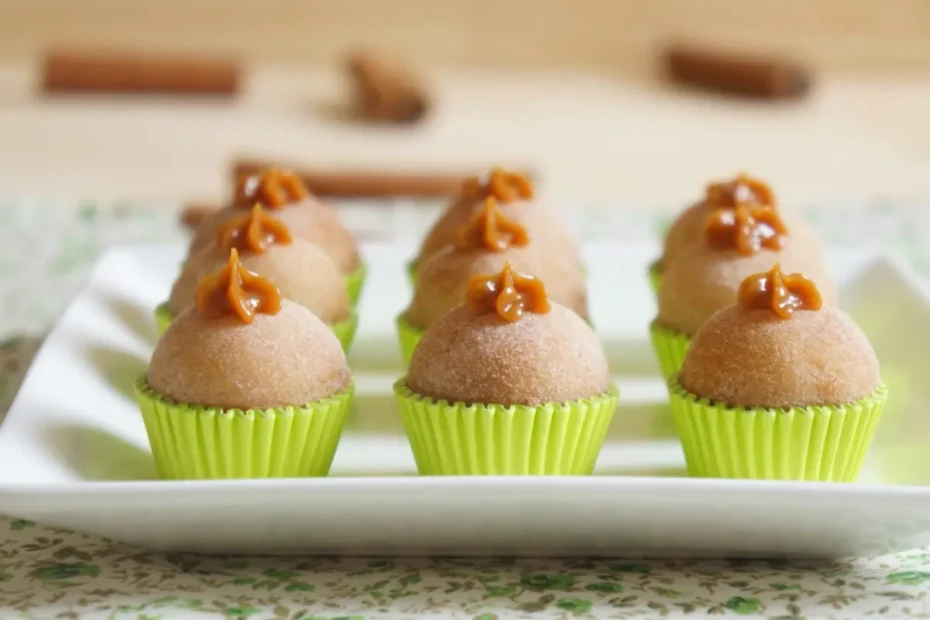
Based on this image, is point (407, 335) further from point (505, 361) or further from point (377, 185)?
point (377, 185)

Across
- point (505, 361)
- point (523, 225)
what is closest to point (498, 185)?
point (523, 225)

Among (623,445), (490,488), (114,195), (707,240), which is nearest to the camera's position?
(490,488)

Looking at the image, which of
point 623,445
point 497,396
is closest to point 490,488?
point 497,396

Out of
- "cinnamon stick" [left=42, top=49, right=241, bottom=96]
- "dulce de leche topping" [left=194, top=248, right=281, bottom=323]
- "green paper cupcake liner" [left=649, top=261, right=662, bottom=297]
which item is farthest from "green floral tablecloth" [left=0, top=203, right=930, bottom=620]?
"cinnamon stick" [left=42, top=49, right=241, bottom=96]

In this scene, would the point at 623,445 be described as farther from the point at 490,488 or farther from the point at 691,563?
the point at 490,488

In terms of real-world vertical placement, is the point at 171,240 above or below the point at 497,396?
above

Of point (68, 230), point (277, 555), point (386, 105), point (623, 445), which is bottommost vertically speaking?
point (277, 555)

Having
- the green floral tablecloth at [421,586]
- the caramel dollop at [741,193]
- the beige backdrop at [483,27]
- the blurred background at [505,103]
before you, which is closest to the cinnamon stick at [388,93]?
the blurred background at [505,103]
